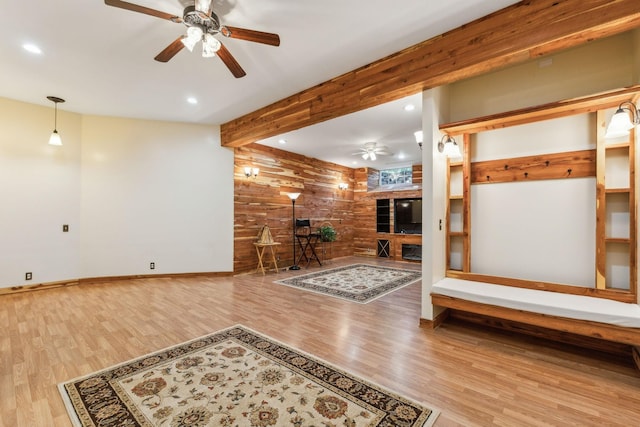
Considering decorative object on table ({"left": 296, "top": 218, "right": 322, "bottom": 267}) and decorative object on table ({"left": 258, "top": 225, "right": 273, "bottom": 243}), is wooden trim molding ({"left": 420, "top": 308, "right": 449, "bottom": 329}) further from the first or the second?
decorative object on table ({"left": 296, "top": 218, "right": 322, "bottom": 267})

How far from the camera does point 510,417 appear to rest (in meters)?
1.63

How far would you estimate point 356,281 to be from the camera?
5.07 metres

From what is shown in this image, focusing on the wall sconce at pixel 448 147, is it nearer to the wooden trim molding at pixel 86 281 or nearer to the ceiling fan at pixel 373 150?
the ceiling fan at pixel 373 150

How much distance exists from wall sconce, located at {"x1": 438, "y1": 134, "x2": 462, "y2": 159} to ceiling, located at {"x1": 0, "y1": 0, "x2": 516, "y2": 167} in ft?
3.12

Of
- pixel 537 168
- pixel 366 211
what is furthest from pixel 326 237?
pixel 537 168

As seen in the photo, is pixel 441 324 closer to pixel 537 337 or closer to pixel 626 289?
pixel 537 337

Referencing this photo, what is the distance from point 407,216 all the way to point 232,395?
22.5 feet

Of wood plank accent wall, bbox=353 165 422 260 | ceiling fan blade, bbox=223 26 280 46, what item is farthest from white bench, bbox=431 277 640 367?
wood plank accent wall, bbox=353 165 422 260

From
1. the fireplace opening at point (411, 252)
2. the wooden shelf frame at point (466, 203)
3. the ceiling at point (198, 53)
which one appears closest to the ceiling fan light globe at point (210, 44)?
the ceiling at point (198, 53)

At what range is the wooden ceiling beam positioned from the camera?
6.35 ft

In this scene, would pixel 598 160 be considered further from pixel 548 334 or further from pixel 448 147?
pixel 548 334

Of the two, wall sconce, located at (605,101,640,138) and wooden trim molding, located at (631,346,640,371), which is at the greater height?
wall sconce, located at (605,101,640,138)

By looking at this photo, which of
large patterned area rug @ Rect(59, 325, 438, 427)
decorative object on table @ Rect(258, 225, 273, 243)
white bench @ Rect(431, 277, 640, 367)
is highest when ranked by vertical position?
decorative object on table @ Rect(258, 225, 273, 243)

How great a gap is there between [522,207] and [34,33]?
16.9 ft
